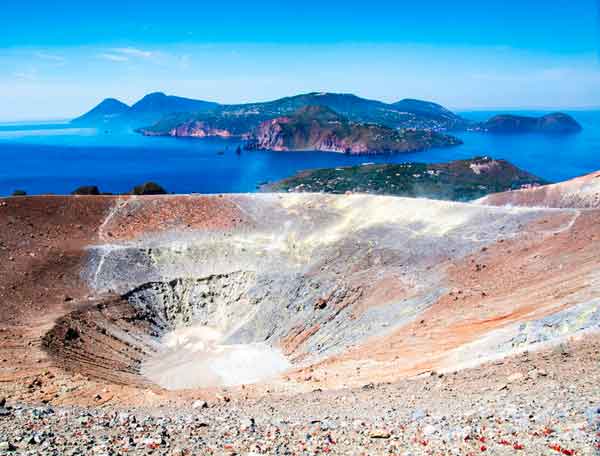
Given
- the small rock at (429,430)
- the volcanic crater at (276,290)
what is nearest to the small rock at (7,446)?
the volcanic crater at (276,290)

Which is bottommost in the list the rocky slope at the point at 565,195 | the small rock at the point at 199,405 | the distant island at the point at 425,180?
the distant island at the point at 425,180

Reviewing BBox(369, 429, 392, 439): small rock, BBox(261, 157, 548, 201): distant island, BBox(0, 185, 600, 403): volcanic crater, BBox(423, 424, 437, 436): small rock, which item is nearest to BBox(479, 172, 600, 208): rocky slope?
BBox(0, 185, 600, 403): volcanic crater

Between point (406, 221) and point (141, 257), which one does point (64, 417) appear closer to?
point (141, 257)

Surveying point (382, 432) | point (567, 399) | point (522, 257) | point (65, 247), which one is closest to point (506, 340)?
point (567, 399)

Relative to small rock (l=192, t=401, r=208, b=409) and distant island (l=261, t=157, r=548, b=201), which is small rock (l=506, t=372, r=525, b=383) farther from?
distant island (l=261, t=157, r=548, b=201)

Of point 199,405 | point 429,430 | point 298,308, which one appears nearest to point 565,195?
point 298,308

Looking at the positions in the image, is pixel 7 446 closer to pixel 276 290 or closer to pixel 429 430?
pixel 429 430

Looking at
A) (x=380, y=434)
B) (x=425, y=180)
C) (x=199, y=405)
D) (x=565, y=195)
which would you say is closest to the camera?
(x=380, y=434)

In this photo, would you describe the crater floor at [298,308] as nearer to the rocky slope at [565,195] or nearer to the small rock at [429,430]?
the small rock at [429,430]
